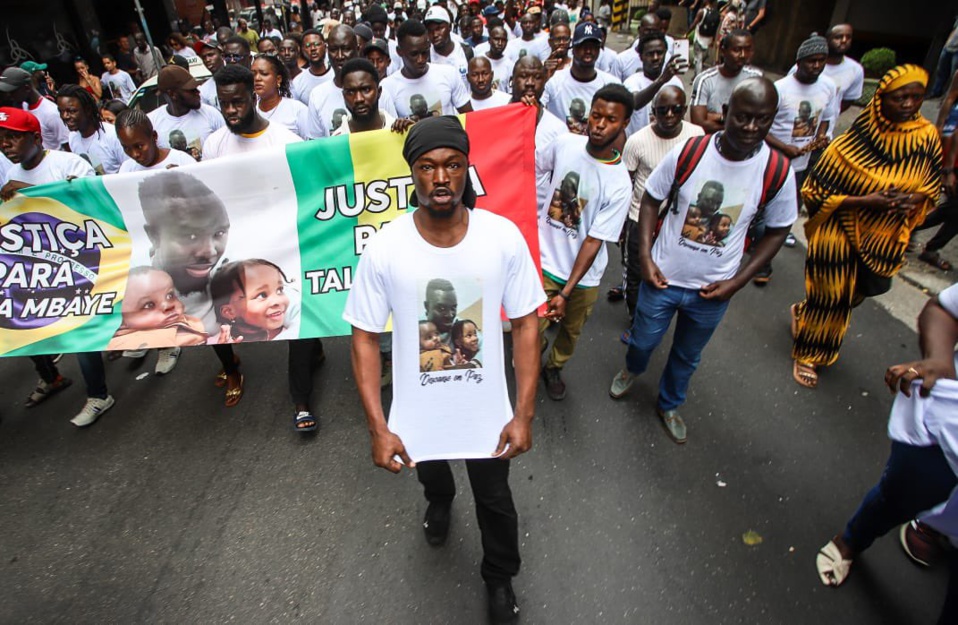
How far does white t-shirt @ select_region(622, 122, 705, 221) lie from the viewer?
4.09m

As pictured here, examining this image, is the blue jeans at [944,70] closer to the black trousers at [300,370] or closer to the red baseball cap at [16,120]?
the black trousers at [300,370]

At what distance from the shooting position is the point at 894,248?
3.42 m

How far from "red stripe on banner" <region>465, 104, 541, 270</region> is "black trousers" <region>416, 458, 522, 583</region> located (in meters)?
1.43

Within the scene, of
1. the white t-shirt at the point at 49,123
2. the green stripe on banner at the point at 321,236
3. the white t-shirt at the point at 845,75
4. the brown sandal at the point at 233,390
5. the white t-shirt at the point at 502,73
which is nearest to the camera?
the green stripe on banner at the point at 321,236

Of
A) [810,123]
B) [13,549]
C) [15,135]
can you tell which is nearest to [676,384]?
[810,123]

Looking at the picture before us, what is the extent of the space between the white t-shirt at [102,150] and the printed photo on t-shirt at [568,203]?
151 inches

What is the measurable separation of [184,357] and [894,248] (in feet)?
17.6

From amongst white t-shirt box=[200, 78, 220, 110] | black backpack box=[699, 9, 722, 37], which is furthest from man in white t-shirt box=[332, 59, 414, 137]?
black backpack box=[699, 9, 722, 37]

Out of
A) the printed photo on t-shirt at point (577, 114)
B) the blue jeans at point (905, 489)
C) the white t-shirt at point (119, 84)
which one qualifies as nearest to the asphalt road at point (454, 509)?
the blue jeans at point (905, 489)

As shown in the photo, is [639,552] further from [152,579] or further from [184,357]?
[184,357]

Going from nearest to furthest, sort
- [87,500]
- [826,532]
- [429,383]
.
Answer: [429,383], [826,532], [87,500]

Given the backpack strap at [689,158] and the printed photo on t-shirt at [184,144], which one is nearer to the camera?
the backpack strap at [689,158]

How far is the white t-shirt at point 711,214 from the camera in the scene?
2.85 m

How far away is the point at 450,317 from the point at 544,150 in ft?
6.42
